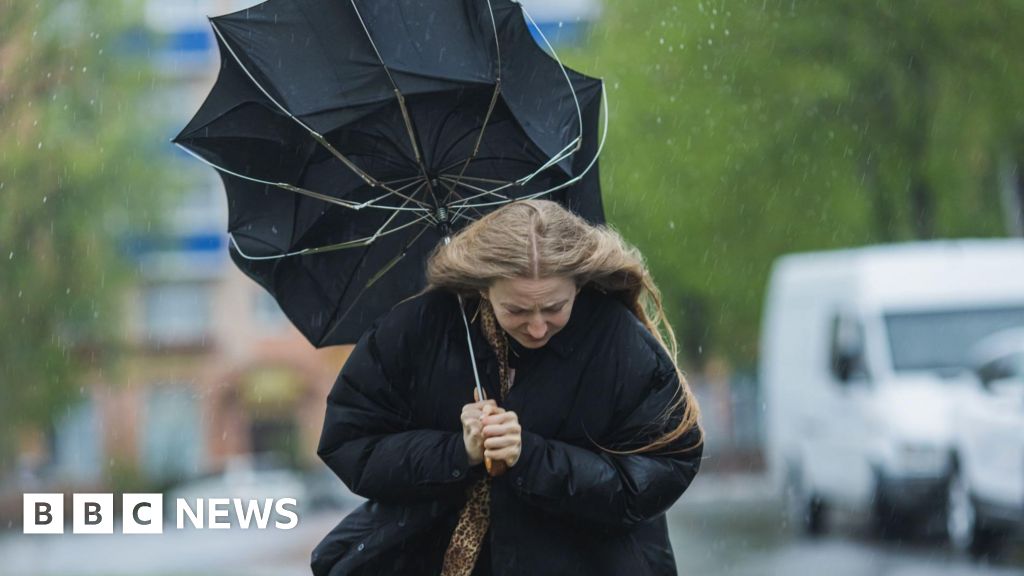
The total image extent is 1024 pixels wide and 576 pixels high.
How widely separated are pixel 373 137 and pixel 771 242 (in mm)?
25424

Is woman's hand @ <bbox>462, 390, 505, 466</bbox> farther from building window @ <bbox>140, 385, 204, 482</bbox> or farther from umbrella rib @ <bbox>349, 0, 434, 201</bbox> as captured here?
building window @ <bbox>140, 385, 204, 482</bbox>

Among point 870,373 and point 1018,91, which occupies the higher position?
point 1018,91

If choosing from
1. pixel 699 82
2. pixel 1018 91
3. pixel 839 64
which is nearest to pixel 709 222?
pixel 699 82

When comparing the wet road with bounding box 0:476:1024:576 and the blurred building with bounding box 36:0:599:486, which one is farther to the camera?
the blurred building with bounding box 36:0:599:486

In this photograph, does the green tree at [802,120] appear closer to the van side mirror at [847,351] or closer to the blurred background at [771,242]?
the blurred background at [771,242]

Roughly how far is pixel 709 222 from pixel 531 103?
25912 mm

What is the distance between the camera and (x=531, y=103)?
510cm

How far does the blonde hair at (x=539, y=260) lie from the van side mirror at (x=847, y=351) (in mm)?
13888

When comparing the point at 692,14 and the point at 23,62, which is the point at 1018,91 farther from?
the point at 23,62

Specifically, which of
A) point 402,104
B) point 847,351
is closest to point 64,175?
point 847,351

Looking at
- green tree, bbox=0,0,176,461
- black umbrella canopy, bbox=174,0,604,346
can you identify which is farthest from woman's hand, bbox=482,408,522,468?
green tree, bbox=0,0,176,461

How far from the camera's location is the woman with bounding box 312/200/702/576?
13.9ft

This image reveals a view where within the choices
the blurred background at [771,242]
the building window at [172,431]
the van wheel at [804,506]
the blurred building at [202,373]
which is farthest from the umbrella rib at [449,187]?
the building window at [172,431]

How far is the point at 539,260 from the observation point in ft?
13.8
